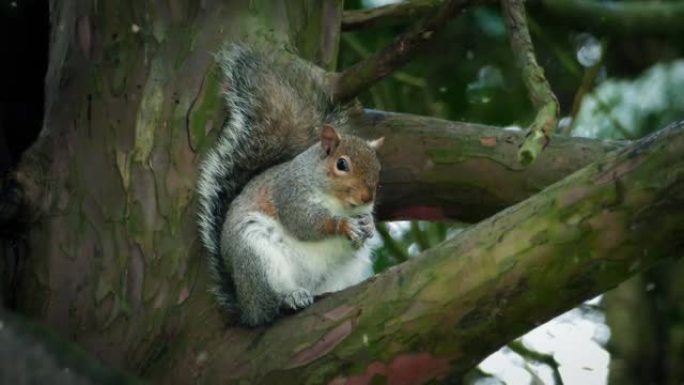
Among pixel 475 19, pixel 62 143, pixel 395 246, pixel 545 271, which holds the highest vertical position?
pixel 475 19

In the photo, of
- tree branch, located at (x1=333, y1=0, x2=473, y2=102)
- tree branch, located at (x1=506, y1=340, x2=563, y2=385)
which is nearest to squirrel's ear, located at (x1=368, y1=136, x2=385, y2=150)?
tree branch, located at (x1=333, y1=0, x2=473, y2=102)

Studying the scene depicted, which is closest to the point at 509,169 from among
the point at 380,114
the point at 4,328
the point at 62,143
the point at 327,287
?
the point at 380,114

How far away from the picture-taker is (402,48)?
46.9 inches

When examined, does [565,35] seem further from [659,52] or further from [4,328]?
[4,328]

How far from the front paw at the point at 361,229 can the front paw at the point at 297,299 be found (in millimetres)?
185

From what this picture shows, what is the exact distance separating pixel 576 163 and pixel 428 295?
0.56 meters

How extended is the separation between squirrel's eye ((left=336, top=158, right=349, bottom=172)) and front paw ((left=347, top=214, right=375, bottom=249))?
9cm

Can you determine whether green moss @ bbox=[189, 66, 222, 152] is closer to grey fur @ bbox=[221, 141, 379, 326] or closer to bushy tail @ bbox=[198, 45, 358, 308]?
bushy tail @ bbox=[198, 45, 358, 308]

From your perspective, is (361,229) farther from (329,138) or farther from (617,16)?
(617,16)

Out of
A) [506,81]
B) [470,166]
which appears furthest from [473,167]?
[506,81]

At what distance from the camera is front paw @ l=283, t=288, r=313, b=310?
148 centimetres

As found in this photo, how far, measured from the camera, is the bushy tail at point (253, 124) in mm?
1484

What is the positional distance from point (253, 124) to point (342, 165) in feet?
0.68

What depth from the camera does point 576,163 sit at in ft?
5.13
